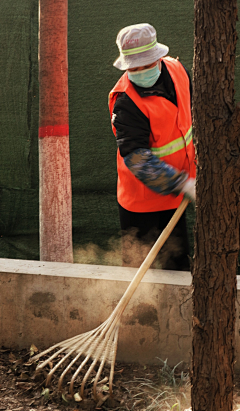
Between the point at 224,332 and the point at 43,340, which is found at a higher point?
the point at 224,332

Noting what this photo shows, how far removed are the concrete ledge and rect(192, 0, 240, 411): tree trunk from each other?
94 centimetres

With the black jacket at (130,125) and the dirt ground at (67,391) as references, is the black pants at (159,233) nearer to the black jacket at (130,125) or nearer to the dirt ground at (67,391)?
the black jacket at (130,125)

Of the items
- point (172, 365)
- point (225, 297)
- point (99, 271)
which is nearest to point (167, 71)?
point (99, 271)

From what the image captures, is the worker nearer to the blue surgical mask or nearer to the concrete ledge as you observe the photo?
the blue surgical mask

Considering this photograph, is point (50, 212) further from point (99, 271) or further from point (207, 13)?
point (207, 13)

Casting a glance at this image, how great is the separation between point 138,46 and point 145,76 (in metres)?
0.18

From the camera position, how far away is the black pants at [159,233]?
2.96 meters

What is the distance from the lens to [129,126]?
8.23 feet

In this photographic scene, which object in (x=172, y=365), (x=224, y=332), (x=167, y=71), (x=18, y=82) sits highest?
(x=18, y=82)

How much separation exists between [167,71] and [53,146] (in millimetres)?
1127

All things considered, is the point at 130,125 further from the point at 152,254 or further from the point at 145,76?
the point at 152,254

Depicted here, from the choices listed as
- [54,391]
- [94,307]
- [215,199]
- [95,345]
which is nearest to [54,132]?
[94,307]

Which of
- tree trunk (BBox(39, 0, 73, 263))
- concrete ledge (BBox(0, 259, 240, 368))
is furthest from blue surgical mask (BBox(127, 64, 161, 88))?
concrete ledge (BBox(0, 259, 240, 368))

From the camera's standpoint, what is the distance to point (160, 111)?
2596mm
